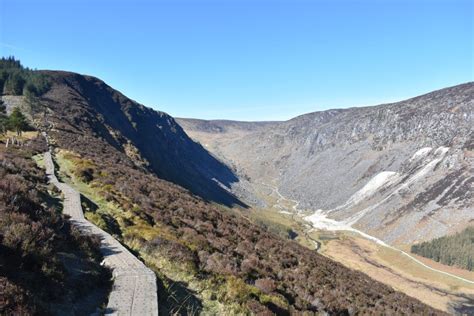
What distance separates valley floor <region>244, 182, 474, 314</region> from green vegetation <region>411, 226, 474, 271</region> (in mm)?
2057

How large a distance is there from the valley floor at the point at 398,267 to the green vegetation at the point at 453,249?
2057 millimetres

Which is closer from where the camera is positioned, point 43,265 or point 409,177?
point 43,265

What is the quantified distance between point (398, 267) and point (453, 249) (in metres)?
16.4

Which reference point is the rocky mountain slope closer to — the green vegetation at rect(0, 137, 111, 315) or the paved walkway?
the paved walkway

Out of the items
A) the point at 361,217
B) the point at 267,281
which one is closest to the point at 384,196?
the point at 361,217

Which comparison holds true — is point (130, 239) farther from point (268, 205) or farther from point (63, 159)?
point (268, 205)

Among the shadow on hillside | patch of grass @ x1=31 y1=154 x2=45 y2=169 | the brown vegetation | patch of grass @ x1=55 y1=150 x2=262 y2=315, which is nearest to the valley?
the brown vegetation

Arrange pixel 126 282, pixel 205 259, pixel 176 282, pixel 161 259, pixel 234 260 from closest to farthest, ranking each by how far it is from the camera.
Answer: pixel 126 282 → pixel 176 282 → pixel 161 259 → pixel 205 259 → pixel 234 260

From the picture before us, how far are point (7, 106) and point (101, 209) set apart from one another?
218ft

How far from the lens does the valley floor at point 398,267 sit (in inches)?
2712

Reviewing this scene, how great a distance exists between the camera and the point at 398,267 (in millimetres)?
87562

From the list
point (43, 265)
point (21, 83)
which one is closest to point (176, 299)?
point (43, 265)

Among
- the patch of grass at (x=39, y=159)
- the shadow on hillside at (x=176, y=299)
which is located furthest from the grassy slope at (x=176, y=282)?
the patch of grass at (x=39, y=159)

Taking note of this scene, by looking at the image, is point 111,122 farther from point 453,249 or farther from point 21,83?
point 453,249
